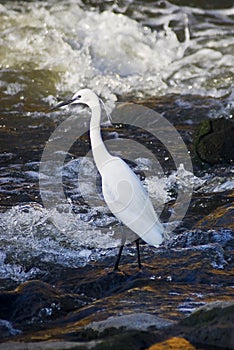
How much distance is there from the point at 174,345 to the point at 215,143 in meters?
3.65

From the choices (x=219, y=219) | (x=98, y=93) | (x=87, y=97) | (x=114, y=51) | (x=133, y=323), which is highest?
(x=87, y=97)

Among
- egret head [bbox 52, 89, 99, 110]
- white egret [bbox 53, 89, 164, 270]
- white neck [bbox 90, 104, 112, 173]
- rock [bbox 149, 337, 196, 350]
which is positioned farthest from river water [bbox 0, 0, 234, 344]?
egret head [bbox 52, 89, 99, 110]

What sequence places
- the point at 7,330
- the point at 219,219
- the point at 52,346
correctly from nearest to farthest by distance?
1. the point at 52,346
2. the point at 7,330
3. the point at 219,219

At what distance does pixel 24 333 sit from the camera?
375 centimetres

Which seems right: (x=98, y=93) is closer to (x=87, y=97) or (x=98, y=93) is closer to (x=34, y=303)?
(x=87, y=97)

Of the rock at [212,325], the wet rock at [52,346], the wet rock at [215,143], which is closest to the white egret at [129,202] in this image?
the rock at [212,325]

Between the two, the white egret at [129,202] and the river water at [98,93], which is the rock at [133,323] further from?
the white egret at [129,202]

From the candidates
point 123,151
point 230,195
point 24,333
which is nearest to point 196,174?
point 230,195

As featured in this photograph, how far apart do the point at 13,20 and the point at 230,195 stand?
5.54 meters

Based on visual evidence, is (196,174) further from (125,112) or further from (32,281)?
(32,281)

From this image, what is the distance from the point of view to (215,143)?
22.0 feet

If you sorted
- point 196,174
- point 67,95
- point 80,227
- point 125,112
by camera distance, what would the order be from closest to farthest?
point 80,227, point 196,174, point 125,112, point 67,95

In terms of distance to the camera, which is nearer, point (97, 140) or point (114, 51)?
point (97, 140)

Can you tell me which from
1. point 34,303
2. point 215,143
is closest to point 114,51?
point 215,143
